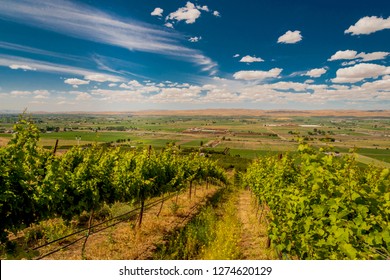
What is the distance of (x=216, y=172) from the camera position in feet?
99.1

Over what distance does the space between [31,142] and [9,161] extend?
603mm

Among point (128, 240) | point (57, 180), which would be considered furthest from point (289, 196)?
point (128, 240)

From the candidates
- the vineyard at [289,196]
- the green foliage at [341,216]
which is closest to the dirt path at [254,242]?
the vineyard at [289,196]

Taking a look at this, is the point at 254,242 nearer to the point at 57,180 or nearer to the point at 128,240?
the point at 128,240

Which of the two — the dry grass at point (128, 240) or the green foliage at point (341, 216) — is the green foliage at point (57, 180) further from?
the green foliage at point (341, 216)

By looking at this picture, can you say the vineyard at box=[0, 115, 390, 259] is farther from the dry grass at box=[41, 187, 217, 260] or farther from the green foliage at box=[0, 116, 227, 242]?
the dry grass at box=[41, 187, 217, 260]

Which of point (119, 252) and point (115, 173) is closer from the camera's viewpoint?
point (119, 252)

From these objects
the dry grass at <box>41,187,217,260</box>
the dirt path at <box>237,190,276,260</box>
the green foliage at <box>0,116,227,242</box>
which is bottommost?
the dirt path at <box>237,190,276,260</box>

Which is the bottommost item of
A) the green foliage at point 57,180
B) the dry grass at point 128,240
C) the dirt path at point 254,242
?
the dirt path at point 254,242

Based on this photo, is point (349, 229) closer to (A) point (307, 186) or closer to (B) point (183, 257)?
(A) point (307, 186)

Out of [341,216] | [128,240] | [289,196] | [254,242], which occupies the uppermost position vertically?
[341,216]

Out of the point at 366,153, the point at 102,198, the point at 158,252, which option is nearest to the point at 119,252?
the point at 158,252

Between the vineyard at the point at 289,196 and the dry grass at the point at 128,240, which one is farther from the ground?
the vineyard at the point at 289,196

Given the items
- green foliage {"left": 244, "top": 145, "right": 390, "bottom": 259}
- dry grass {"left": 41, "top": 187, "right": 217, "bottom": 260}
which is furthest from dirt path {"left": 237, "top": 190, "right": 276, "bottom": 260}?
green foliage {"left": 244, "top": 145, "right": 390, "bottom": 259}
